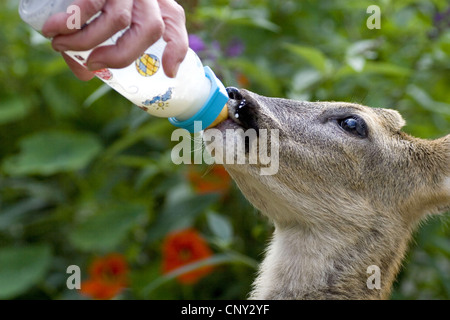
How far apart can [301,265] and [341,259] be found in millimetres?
169

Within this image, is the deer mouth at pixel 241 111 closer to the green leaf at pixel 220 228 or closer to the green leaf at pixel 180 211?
the green leaf at pixel 220 228

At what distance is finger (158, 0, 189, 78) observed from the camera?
101 inches

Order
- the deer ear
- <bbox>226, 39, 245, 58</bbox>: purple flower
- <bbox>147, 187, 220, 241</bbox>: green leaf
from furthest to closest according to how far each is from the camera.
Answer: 1. <bbox>226, 39, 245, 58</bbox>: purple flower
2. <bbox>147, 187, 220, 241</bbox>: green leaf
3. the deer ear

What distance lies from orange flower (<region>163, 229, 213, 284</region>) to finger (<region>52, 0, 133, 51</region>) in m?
2.00

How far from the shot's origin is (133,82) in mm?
2691

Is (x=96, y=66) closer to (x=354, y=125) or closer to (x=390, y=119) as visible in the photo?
(x=354, y=125)

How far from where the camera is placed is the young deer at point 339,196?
314 cm

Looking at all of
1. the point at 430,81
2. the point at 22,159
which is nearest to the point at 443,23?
the point at 430,81

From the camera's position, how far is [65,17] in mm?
2332

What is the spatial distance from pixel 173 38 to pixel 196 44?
4.30 ft

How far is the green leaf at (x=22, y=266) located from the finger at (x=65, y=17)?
2258 mm

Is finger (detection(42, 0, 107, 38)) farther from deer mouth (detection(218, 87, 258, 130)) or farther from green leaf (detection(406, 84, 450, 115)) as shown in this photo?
green leaf (detection(406, 84, 450, 115))

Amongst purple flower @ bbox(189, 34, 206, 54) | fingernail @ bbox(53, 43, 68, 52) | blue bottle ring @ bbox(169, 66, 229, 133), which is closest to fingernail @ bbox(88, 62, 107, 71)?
fingernail @ bbox(53, 43, 68, 52)
